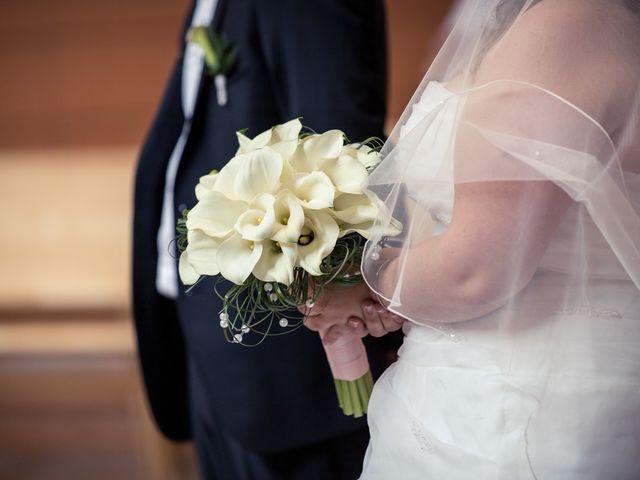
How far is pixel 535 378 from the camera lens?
78 cm

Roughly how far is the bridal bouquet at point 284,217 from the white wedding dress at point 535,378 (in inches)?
3.2

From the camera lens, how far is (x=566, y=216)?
79 centimetres

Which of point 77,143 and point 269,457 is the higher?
point 269,457

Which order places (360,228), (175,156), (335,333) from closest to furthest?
(360,228), (335,333), (175,156)

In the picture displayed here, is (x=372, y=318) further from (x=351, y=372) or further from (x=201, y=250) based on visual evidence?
(x=201, y=250)

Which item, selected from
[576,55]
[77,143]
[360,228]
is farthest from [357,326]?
[77,143]

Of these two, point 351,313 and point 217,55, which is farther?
point 217,55

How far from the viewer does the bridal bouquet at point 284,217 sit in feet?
2.60

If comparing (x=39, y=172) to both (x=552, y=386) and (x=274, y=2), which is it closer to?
(x=274, y=2)

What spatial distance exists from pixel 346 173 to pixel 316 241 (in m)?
0.08

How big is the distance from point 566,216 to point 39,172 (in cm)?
330

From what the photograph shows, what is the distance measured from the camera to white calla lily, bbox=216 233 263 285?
2.58 feet

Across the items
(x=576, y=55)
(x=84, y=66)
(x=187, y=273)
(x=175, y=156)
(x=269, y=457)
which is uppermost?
(x=576, y=55)

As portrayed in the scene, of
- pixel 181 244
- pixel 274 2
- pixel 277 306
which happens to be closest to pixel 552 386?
pixel 277 306
